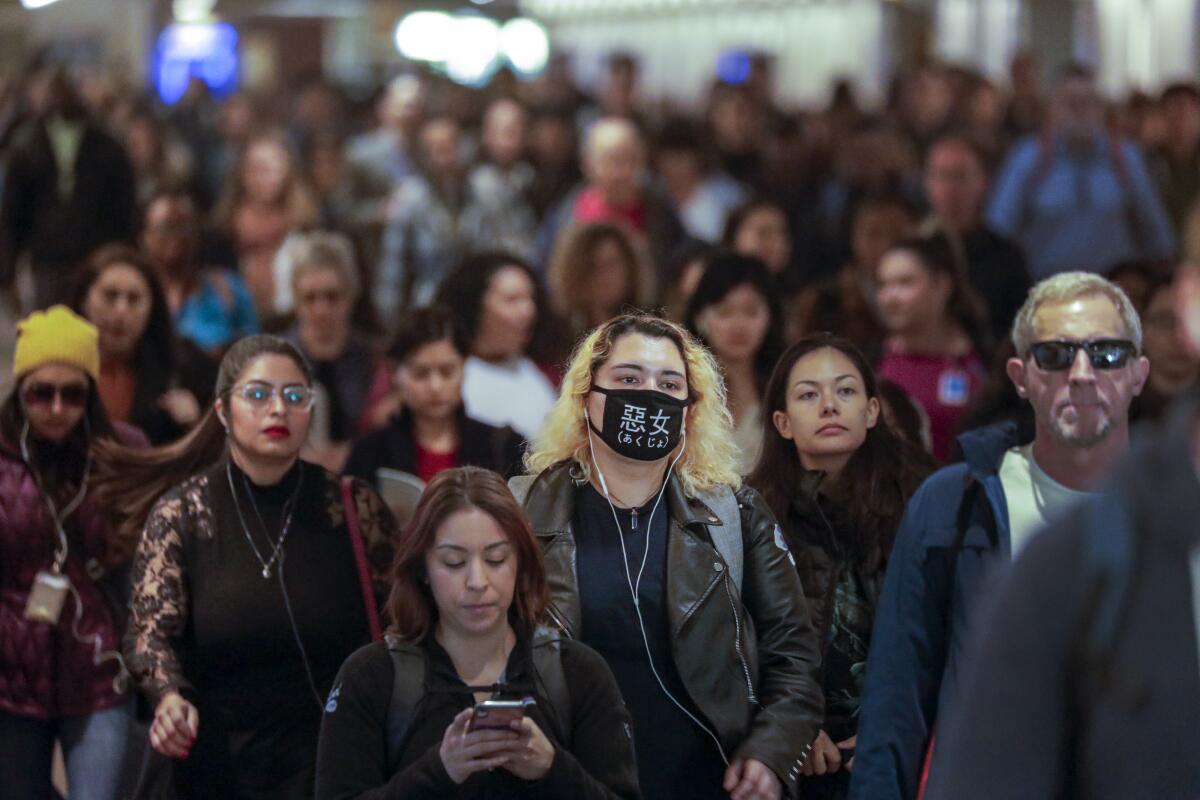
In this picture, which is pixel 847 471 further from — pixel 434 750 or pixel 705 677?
pixel 434 750

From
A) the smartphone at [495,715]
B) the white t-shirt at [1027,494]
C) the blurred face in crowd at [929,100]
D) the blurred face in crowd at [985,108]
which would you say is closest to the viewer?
the smartphone at [495,715]

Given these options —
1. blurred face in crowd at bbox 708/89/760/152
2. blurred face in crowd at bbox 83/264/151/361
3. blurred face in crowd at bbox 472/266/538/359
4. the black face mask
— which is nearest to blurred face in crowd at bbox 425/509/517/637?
the black face mask

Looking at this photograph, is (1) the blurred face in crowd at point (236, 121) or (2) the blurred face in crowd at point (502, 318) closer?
(2) the blurred face in crowd at point (502, 318)

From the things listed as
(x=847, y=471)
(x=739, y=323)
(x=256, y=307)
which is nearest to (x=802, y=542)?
(x=847, y=471)

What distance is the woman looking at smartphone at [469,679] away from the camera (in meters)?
4.23

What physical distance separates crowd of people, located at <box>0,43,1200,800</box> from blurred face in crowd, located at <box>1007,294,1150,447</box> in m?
0.01

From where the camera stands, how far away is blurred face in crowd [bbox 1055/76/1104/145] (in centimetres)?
1098

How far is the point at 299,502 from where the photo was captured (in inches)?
214

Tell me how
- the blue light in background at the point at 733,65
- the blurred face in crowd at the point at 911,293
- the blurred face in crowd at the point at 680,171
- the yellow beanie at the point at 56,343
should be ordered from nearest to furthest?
the yellow beanie at the point at 56,343, the blurred face in crowd at the point at 911,293, the blurred face in crowd at the point at 680,171, the blue light in background at the point at 733,65

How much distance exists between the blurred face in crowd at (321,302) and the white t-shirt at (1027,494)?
447 centimetres

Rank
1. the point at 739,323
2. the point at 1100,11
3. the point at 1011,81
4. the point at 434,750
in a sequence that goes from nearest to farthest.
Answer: the point at 434,750 < the point at 739,323 < the point at 1011,81 < the point at 1100,11

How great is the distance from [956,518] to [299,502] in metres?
1.87

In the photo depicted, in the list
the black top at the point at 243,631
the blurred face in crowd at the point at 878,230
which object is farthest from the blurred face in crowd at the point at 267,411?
the blurred face in crowd at the point at 878,230

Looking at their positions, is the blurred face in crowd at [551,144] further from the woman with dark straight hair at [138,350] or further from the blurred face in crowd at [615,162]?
the woman with dark straight hair at [138,350]
